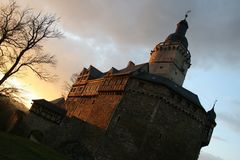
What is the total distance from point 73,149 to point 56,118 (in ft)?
14.3

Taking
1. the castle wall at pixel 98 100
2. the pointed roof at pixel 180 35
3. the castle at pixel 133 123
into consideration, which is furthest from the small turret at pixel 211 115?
the castle wall at pixel 98 100

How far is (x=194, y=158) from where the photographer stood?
39.6 metres

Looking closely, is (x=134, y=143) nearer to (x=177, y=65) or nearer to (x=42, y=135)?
(x=42, y=135)

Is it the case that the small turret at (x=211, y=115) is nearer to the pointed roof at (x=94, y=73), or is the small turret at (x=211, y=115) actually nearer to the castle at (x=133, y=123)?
the castle at (x=133, y=123)

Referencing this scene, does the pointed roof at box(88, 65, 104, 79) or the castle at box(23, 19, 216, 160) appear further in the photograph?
the pointed roof at box(88, 65, 104, 79)

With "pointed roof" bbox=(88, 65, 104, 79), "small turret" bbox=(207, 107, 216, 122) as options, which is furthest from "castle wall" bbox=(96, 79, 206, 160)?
"pointed roof" bbox=(88, 65, 104, 79)

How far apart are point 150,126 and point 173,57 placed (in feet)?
48.9

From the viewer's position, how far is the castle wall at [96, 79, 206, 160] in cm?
3453

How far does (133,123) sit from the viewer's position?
35750 mm

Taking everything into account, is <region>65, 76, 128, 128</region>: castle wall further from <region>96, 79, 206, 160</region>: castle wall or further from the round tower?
the round tower

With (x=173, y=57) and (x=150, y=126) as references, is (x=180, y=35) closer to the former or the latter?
(x=173, y=57)

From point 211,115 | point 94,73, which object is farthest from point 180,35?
point 94,73

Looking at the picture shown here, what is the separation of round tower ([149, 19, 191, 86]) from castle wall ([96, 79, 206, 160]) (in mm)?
9594

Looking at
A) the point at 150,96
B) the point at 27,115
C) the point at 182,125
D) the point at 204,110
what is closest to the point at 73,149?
the point at 27,115
